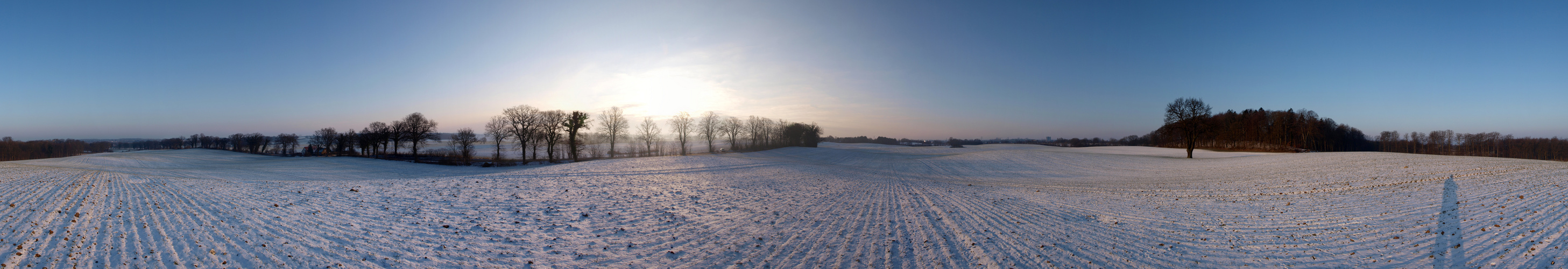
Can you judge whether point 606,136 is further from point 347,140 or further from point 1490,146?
point 1490,146

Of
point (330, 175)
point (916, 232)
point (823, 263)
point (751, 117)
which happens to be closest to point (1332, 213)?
point (916, 232)

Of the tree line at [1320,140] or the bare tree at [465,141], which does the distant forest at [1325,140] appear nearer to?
→ the tree line at [1320,140]

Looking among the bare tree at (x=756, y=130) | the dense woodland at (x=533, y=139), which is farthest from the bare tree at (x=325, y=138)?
the bare tree at (x=756, y=130)

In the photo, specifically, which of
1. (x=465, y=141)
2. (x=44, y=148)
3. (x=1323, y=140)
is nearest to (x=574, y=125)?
(x=465, y=141)

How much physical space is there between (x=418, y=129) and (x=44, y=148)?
170 ft

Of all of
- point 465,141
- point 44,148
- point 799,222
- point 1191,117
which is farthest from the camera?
point 44,148

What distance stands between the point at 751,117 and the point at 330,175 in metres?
42.0

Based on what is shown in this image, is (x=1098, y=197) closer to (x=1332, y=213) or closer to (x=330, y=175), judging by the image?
(x=1332, y=213)

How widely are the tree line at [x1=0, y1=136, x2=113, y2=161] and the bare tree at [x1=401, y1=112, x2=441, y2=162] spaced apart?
30.4m

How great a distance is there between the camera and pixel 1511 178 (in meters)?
12.2

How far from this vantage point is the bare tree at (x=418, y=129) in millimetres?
44906

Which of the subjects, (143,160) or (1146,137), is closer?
(143,160)

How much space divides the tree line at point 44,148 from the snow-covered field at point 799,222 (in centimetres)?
5521

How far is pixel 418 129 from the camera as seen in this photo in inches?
1822
